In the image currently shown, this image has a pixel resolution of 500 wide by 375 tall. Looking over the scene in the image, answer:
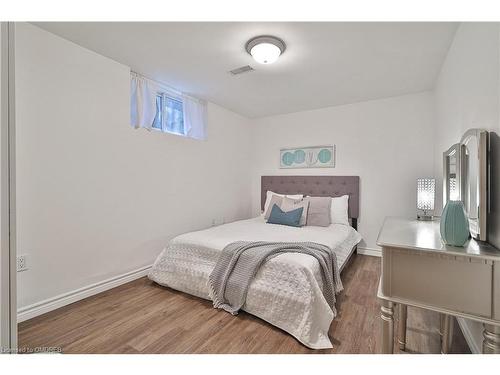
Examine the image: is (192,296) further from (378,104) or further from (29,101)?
(378,104)

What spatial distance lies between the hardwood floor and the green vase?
86 cm

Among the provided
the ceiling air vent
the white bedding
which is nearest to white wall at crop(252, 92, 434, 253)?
the white bedding

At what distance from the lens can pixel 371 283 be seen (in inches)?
96.3

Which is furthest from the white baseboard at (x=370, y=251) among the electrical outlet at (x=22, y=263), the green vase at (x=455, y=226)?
the electrical outlet at (x=22, y=263)

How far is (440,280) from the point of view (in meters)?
1.05

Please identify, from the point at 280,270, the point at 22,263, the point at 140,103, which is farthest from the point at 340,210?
the point at 22,263

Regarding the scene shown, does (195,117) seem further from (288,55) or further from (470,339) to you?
(470,339)

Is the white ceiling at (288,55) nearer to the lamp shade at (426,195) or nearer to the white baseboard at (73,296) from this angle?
the lamp shade at (426,195)

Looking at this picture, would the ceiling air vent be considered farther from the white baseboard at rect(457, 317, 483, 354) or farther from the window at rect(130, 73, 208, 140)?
the white baseboard at rect(457, 317, 483, 354)

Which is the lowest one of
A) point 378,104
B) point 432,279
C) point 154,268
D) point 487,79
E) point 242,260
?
point 154,268

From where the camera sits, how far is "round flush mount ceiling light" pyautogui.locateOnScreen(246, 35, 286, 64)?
188cm

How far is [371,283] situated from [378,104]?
2.38 m
